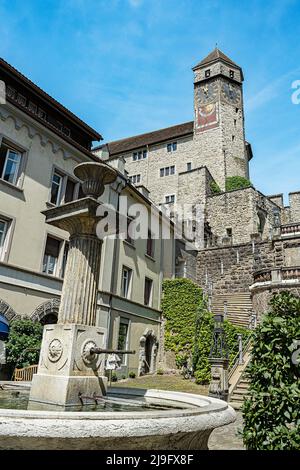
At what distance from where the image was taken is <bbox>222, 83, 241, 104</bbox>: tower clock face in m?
44.2

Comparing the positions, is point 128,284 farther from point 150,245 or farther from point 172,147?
point 172,147

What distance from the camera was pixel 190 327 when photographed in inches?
856

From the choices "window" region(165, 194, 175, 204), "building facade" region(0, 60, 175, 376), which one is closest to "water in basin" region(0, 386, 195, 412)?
"building facade" region(0, 60, 175, 376)

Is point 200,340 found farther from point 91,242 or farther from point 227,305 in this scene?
point 91,242

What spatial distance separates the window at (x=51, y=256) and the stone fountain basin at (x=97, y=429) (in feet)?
41.0

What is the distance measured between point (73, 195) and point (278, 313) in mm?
14122

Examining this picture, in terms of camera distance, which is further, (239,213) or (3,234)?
(239,213)

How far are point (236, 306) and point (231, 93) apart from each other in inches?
1226

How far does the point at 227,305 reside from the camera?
24.9m

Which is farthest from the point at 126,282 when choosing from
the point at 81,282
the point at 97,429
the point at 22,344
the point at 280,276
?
the point at 97,429

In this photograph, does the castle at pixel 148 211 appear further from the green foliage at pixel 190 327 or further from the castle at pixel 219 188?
the green foliage at pixel 190 327

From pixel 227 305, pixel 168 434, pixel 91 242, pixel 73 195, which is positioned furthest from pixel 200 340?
pixel 168 434
